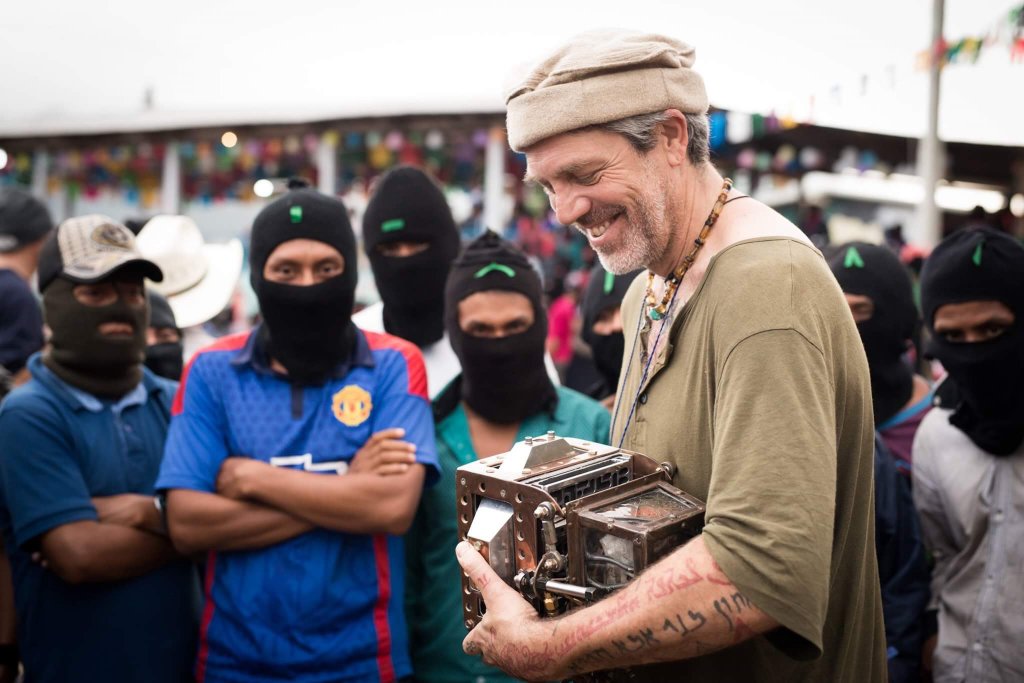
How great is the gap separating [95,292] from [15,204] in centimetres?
311

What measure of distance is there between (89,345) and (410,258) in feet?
5.01

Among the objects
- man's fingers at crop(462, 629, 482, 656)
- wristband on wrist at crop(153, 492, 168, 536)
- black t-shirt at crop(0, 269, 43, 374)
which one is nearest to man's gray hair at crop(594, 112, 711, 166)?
man's fingers at crop(462, 629, 482, 656)

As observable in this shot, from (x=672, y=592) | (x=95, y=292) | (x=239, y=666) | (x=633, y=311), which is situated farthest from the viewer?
(x=95, y=292)

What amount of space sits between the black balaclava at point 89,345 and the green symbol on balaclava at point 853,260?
121 inches

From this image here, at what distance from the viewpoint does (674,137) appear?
5.96ft

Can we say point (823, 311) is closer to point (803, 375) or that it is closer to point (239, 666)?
point (803, 375)

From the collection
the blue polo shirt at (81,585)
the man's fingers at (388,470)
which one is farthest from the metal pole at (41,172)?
the man's fingers at (388,470)

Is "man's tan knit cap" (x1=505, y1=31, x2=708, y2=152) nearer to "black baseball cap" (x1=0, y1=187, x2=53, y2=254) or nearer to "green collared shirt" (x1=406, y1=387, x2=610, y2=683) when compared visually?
"green collared shirt" (x1=406, y1=387, x2=610, y2=683)

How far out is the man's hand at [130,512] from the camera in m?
3.03

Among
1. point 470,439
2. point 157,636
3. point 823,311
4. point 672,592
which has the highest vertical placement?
point 823,311

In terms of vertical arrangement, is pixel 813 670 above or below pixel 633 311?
below

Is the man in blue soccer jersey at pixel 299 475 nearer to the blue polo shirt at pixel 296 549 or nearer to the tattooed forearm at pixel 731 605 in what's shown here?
the blue polo shirt at pixel 296 549

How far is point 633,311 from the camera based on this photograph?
235cm

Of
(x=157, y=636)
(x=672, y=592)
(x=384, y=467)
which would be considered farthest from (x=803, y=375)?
(x=157, y=636)
